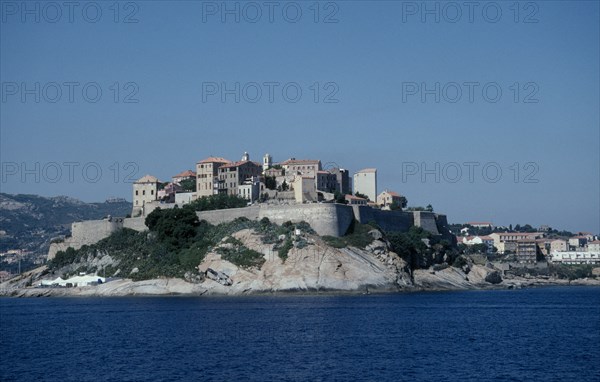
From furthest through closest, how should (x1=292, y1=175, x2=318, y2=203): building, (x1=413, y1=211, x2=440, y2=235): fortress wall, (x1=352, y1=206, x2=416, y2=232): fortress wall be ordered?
(x1=413, y1=211, x2=440, y2=235): fortress wall < (x1=292, y1=175, x2=318, y2=203): building < (x1=352, y1=206, x2=416, y2=232): fortress wall

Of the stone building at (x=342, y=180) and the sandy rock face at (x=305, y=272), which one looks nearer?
the sandy rock face at (x=305, y=272)

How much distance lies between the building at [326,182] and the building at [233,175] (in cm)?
658

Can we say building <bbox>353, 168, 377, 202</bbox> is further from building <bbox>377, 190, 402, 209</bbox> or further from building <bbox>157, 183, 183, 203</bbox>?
building <bbox>157, 183, 183, 203</bbox>

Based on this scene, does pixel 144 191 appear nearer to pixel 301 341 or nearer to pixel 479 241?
pixel 301 341

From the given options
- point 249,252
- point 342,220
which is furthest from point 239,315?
point 342,220

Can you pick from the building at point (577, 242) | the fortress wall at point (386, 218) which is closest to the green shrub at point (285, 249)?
the fortress wall at point (386, 218)

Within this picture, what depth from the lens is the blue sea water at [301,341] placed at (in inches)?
1219

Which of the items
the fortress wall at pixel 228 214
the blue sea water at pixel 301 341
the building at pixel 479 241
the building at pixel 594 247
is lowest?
the blue sea water at pixel 301 341

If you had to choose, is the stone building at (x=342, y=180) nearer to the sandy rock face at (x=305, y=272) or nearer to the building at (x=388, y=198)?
the building at (x=388, y=198)

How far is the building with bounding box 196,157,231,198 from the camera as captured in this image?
90.2m

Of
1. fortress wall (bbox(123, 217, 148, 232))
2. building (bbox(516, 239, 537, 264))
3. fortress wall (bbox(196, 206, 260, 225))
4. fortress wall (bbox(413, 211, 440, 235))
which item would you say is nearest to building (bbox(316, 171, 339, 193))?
fortress wall (bbox(413, 211, 440, 235))

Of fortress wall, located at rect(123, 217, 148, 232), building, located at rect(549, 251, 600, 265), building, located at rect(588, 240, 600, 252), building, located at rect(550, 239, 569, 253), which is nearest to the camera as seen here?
fortress wall, located at rect(123, 217, 148, 232)

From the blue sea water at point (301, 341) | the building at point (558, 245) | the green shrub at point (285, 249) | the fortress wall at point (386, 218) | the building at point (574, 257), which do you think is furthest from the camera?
the building at point (558, 245)

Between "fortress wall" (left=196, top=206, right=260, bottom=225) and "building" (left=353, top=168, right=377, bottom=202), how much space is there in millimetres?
22415
